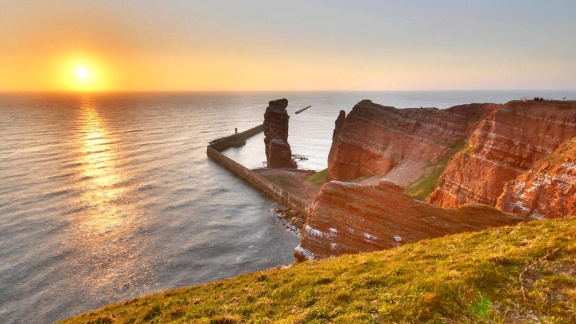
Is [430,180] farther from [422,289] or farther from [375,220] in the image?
[422,289]

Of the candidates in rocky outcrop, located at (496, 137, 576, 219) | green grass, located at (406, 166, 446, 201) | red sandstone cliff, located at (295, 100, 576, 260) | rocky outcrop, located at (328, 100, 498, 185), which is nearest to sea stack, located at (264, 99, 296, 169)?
rocky outcrop, located at (328, 100, 498, 185)

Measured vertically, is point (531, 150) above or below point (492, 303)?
above

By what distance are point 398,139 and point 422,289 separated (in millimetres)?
41369

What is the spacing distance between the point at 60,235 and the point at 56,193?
1580cm

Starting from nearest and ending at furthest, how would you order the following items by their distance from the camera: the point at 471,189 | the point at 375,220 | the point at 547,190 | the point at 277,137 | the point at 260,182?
the point at 547,190
the point at 375,220
the point at 471,189
the point at 260,182
the point at 277,137

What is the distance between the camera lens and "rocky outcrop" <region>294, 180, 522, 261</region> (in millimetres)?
21188

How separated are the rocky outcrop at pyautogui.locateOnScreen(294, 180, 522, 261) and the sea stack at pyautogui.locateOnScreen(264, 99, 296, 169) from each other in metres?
50.1

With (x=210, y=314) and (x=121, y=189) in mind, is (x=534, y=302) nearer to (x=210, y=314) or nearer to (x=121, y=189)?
Answer: (x=210, y=314)

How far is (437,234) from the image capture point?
21078mm

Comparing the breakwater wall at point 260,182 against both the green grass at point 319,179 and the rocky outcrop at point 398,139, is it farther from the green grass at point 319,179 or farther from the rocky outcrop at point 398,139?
the rocky outcrop at point 398,139

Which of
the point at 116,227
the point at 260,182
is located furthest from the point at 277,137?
the point at 116,227

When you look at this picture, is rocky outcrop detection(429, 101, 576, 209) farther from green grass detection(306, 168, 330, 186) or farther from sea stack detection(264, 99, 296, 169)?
sea stack detection(264, 99, 296, 169)

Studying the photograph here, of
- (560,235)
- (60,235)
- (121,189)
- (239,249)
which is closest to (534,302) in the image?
(560,235)

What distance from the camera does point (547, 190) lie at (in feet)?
71.2
